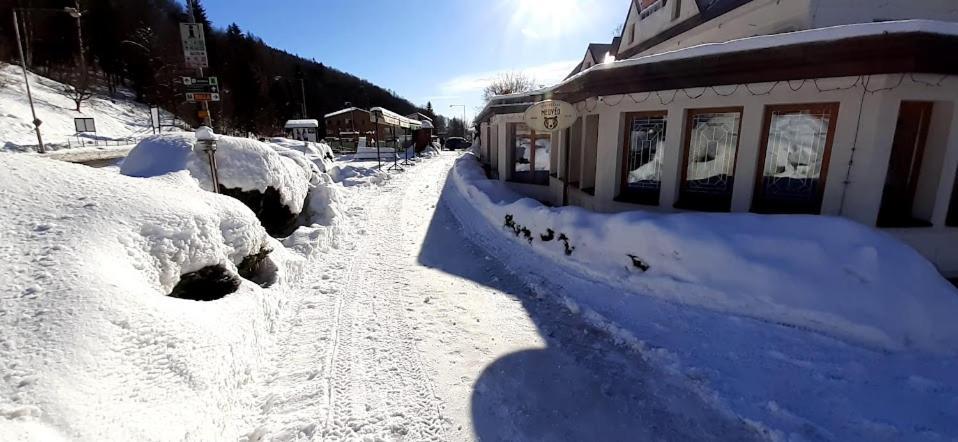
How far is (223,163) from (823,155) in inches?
382

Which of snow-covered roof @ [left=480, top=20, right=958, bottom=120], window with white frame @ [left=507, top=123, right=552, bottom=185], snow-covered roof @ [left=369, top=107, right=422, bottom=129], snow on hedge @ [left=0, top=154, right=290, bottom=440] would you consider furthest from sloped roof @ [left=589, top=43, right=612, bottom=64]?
snow on hedge @ [left=0, top=154, right=290, bottom=440]

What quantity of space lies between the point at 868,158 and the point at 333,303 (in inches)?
286

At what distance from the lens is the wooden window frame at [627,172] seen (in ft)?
24.3

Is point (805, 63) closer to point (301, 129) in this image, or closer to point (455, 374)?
point (455, 374)

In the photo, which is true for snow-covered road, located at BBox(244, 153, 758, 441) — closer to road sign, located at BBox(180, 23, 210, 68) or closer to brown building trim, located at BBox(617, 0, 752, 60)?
road sign, located at BBox(180, 23, 210, 68)

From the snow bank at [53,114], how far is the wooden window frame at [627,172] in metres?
31.4

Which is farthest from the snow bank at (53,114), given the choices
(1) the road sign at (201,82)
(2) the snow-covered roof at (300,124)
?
(1) the road sign at (201,82)

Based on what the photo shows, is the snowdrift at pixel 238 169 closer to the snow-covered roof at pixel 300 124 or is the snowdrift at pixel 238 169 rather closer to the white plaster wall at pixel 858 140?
the white plaster wall at pixel 858 140

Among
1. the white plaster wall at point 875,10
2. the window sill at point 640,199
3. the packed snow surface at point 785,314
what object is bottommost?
the packed snow surface at point 785,314

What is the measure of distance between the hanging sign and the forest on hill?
115ft

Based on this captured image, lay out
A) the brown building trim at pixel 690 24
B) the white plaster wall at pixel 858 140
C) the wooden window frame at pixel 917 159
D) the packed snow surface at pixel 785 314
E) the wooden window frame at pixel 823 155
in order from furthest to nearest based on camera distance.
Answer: the brown building trim at pixel 690 24, the wooden window frame at pixel 917 159, the wooden window frame at pixel 823 155, the white plaster wall at pixel 858 140, the packed snow surface at pixel 785 314

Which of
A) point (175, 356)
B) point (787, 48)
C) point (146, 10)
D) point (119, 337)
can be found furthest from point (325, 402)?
point (146, 10)

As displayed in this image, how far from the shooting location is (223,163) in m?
7.41

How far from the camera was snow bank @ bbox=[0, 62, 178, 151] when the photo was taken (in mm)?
25656
